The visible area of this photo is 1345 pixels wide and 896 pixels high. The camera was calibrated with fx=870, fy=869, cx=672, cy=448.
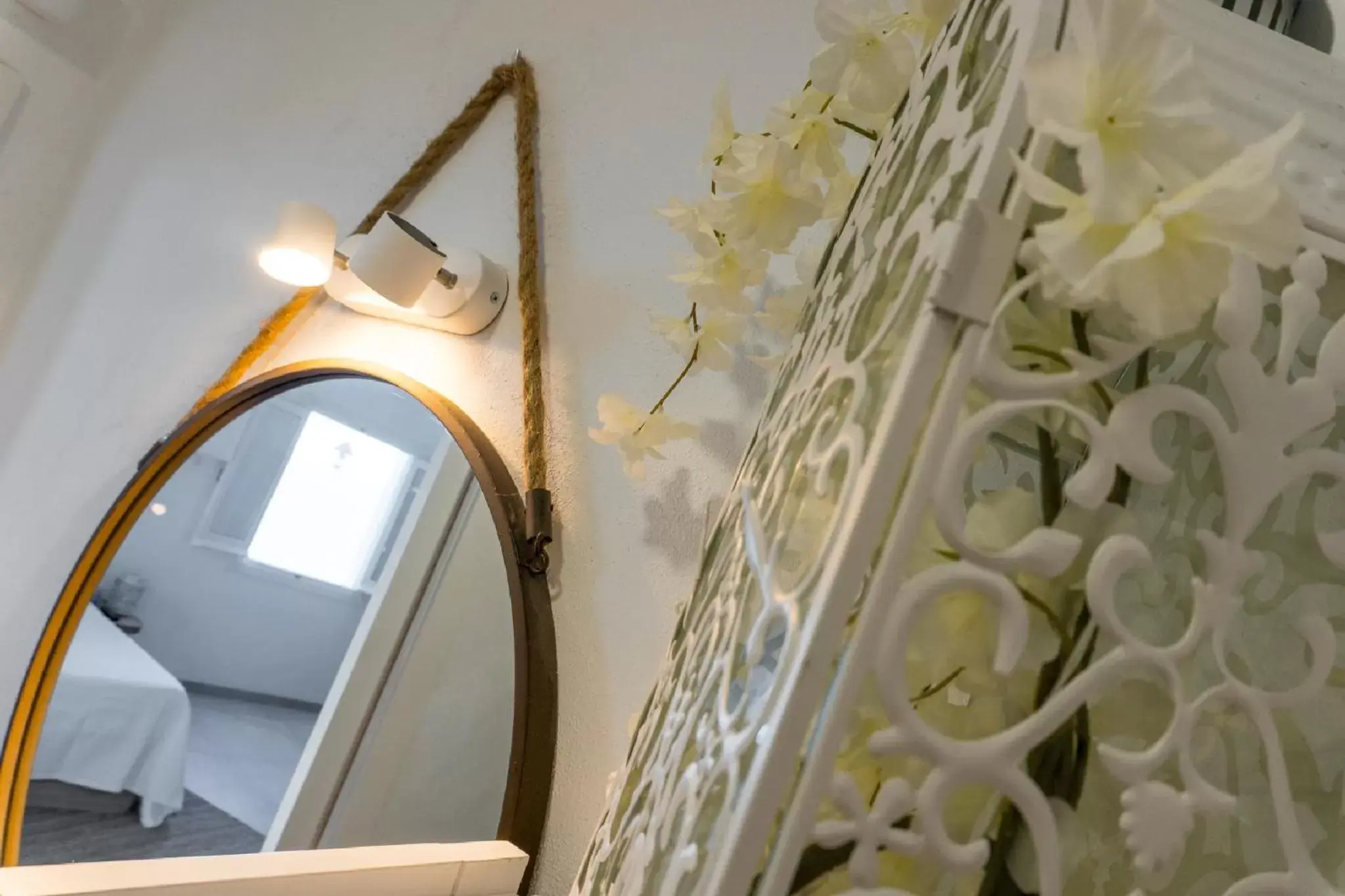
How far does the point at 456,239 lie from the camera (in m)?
0.85

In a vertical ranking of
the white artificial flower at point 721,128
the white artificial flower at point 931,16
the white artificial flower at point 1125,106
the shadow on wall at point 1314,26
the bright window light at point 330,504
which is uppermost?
the shadow on wall at point 1314,26

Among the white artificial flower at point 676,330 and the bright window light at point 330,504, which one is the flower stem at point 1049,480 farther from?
the bright window light at point 330,504

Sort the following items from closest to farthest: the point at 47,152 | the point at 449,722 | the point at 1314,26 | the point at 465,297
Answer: the point at 1314,26 → the point at 449,722 → the point at 465,297 → the point at 47,152

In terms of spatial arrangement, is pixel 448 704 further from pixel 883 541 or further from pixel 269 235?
pixel 269 235

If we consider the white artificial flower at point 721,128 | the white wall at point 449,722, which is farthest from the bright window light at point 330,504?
the white artificial flower at point 721,128

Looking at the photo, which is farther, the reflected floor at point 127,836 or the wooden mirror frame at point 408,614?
the reflected floor at point 127,836

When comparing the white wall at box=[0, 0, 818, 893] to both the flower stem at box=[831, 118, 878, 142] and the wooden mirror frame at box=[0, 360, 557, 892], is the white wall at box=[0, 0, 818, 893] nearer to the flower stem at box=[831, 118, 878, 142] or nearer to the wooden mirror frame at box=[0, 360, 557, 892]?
the wooden mirror frame at box=[0, 360, 557, 892]

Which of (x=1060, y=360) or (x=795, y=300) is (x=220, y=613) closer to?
(x=795, y=300)

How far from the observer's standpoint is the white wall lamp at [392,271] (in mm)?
709

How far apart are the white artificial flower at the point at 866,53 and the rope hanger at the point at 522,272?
386mm

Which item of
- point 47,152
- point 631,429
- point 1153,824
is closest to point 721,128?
point 631,429

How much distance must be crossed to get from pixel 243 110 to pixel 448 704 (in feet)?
2.96

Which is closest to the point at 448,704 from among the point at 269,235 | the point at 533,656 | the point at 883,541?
the point at 533,656

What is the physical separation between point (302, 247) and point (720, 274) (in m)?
0.50
